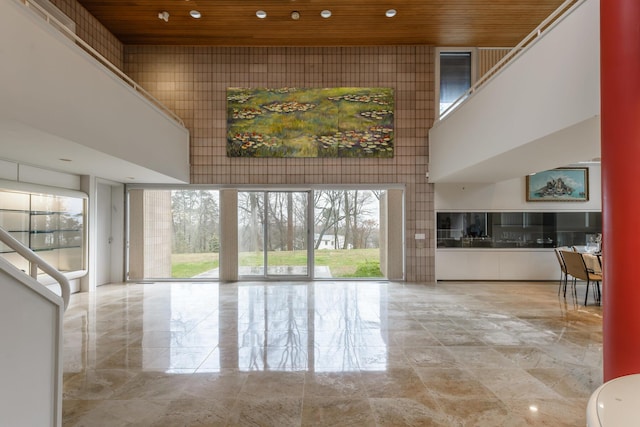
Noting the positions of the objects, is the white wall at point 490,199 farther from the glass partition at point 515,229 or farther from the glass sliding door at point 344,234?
the glass sliding door at point 344,234

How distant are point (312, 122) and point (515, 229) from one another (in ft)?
18.3

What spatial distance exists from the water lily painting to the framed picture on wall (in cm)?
356

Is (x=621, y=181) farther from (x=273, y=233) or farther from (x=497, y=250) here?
(x=273, y=233)

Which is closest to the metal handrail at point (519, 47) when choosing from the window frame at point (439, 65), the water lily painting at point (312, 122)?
the window frame at point (439, 65)

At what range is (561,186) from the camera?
328 inches

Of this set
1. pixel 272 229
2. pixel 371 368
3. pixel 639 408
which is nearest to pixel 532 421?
pixel 371 368

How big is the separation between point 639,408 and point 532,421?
1.90 m

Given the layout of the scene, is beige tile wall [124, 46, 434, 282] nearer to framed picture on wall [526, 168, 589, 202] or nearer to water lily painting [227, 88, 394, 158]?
water lily painting [227, 88, 394, 158]

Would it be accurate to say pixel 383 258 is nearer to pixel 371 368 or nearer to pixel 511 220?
pixel 511 220

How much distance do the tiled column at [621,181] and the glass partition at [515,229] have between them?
19.8ft

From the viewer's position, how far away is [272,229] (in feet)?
27.6

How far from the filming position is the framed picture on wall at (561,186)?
8.30m

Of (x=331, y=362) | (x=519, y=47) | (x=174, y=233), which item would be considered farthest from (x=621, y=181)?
(x=174, y=233)

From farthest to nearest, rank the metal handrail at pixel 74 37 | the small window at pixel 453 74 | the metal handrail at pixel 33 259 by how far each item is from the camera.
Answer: the small window at pixel 453 74 < the metal handrail at pixel 74 37 < the metal handrail at pixel 33 259
